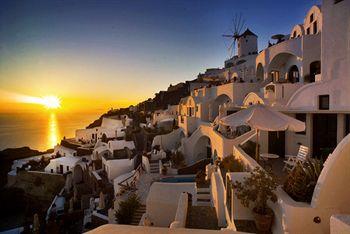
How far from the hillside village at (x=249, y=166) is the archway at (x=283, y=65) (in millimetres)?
111

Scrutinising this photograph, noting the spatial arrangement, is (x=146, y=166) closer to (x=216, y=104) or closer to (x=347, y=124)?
(x=216, y=104)

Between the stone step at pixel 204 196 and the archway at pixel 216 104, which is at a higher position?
the archway at pixel 216 104

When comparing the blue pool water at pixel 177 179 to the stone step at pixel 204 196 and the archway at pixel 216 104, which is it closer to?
the stone step at pixel 204 196

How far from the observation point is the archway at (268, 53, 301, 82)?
66.2 feet

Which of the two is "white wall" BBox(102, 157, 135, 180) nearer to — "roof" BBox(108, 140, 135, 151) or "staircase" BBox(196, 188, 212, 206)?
"roof" BBox(108, 140, 135, 151)

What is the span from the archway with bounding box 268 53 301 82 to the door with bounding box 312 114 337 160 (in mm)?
10188

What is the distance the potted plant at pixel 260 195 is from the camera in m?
4.59

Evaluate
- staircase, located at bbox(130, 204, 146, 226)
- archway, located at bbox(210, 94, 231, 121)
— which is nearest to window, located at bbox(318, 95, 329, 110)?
staircase, located at bbox(130, 204, 146, 226)

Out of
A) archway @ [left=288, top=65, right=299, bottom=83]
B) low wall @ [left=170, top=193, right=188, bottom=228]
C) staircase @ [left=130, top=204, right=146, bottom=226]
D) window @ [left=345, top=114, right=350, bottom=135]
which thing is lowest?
staircase @ [left=130, top=204, right=146, bottom=226]

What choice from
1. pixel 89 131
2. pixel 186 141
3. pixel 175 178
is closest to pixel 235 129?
pixel 175 178

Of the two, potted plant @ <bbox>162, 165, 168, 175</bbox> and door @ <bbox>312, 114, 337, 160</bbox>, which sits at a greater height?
door @ <bbox>312, 114, 337, 160</bbox>

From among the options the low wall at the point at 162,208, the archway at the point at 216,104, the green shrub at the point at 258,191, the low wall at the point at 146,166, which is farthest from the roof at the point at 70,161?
the green shrub at the point at 258,191

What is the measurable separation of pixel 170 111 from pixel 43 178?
24308mm

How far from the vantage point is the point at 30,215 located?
27.1 meters
